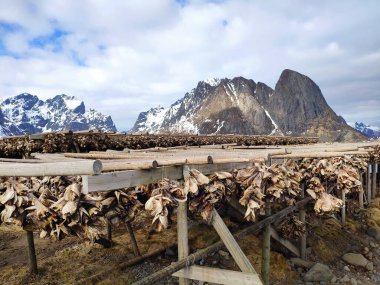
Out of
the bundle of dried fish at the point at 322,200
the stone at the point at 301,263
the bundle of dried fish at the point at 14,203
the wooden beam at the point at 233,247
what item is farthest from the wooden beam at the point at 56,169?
the stone at the point at 301,263

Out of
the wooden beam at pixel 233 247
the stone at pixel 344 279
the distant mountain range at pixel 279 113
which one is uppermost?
the distant mountain range at pixel 279 113

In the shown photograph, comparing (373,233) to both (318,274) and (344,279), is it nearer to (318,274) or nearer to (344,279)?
(344,279)

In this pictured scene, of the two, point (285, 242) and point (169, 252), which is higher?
point (285, 242)

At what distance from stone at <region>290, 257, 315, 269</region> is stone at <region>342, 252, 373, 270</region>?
2.04m

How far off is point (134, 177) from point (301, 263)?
26.7 ft

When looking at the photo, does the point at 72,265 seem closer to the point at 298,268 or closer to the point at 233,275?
the point at 233,275

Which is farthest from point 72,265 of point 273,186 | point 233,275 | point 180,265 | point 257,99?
point 257,99

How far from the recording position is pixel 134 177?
3660mm

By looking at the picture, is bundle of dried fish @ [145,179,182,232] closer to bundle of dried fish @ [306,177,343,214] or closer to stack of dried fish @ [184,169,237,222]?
stack of dried fish @ [184,169,237,222]

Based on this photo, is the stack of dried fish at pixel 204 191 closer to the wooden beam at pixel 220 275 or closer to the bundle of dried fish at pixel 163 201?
the bundle of dried fish at pixel 163 201

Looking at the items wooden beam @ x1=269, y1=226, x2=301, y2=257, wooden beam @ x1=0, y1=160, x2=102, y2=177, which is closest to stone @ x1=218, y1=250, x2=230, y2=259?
wooden beam @ x1=269, y1=226, x2=301, y2=257

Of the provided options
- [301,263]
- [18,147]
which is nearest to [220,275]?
[301,263]

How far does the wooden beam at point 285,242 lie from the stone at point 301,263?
0.16 m

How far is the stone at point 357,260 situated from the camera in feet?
34.4
